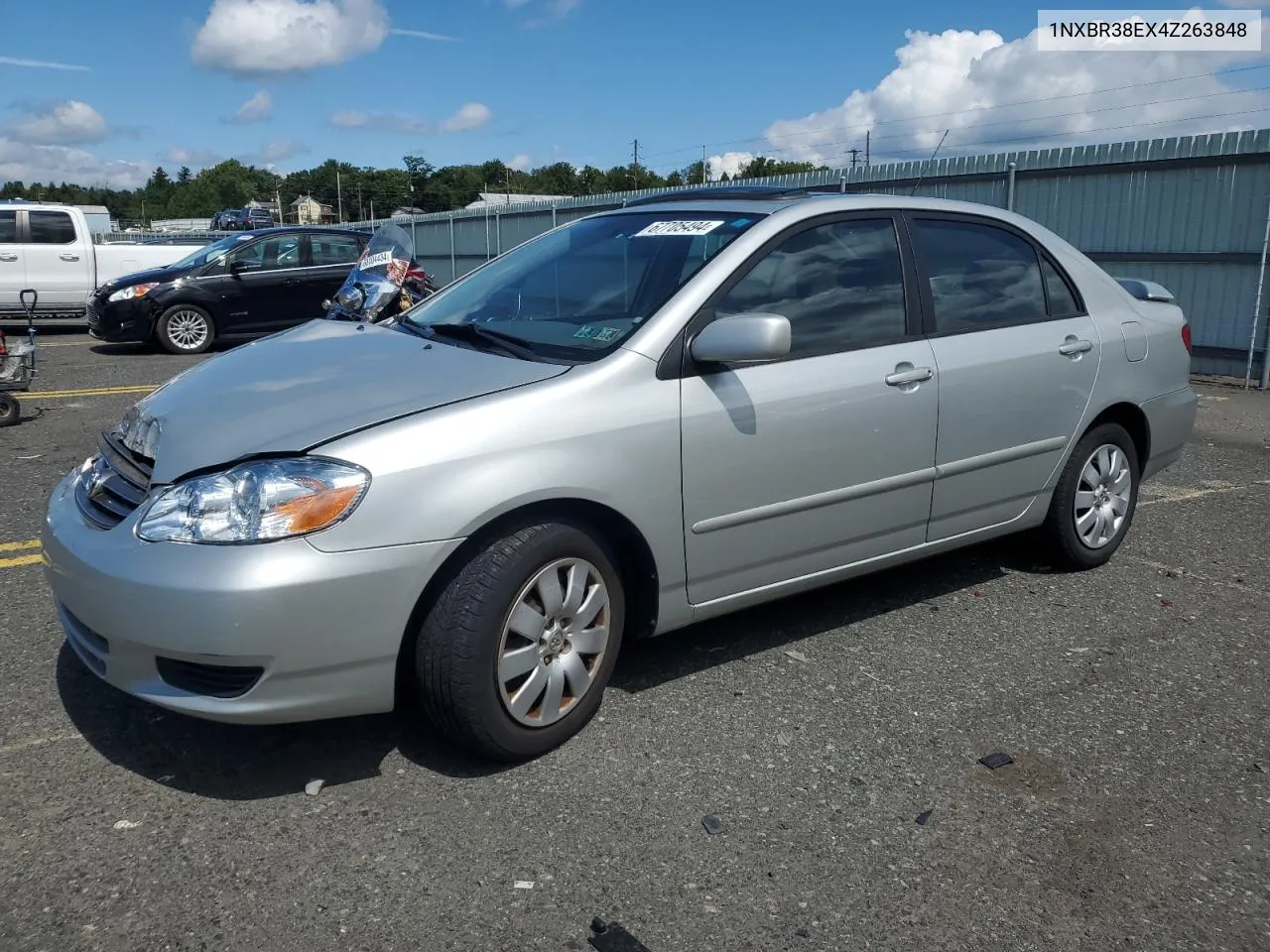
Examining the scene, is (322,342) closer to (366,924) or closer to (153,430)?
(153,430)

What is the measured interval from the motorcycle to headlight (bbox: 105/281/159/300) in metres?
5.65

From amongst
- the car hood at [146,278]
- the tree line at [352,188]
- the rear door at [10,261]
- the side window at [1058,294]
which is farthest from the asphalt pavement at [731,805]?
the tree line at [352,188]

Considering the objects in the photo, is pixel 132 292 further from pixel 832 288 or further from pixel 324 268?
pixel 832 288

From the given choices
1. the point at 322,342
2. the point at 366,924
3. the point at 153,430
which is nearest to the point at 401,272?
the point at 322,342

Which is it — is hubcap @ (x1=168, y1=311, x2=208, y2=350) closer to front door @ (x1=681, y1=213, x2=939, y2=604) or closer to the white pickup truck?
the white pickup truck

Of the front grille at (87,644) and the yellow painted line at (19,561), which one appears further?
the yellow painted line at (19,561)

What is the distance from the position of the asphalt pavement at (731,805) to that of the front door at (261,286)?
32.3 ft

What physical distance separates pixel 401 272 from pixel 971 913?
6.90 m

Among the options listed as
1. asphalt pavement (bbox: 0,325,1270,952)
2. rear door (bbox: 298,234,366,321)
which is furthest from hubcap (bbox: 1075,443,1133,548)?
rear door (bbox: 298,234,366,321)

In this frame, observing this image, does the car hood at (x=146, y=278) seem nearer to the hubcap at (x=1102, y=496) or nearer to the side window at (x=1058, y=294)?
the side window at (x=1058, y=294)

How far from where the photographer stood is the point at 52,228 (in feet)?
51.5

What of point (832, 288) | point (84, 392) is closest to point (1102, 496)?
point (832, 288)

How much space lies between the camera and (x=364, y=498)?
9.38 feet

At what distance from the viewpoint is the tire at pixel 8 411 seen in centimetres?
836
